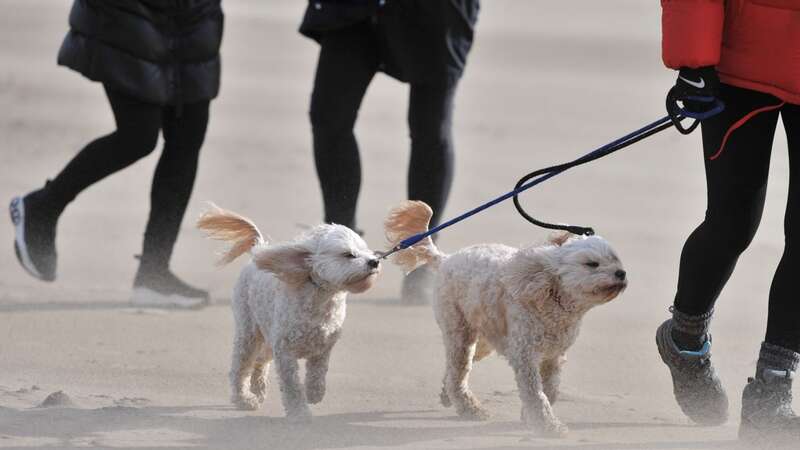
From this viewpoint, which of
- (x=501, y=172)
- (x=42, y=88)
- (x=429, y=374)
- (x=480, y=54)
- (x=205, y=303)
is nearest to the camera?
(x=429, y=374)

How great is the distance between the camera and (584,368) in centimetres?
620

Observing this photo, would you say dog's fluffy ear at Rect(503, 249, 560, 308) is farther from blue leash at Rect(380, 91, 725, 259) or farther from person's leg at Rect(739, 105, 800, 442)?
person's leg at Rect(739, 105, 800, 442)

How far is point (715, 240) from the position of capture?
4996mm

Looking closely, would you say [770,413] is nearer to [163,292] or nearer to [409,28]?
[409,28]

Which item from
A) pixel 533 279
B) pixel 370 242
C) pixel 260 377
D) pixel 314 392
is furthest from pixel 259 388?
pixel 370 242

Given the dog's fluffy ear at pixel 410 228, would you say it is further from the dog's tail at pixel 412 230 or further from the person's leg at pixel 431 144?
the person's leg at pixel 431 144

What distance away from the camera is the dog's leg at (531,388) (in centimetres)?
493

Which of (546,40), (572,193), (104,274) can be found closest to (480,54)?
(546,40)

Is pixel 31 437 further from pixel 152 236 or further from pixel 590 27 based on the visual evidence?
pixel 590 27

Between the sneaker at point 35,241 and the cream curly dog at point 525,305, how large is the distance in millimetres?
2326

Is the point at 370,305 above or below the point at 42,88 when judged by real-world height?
above

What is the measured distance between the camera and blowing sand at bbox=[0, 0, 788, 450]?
203 inches

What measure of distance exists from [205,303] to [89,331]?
2.26 ft

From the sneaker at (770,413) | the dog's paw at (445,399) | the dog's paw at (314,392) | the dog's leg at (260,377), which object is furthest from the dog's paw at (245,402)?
the sneaker at (770,413)
